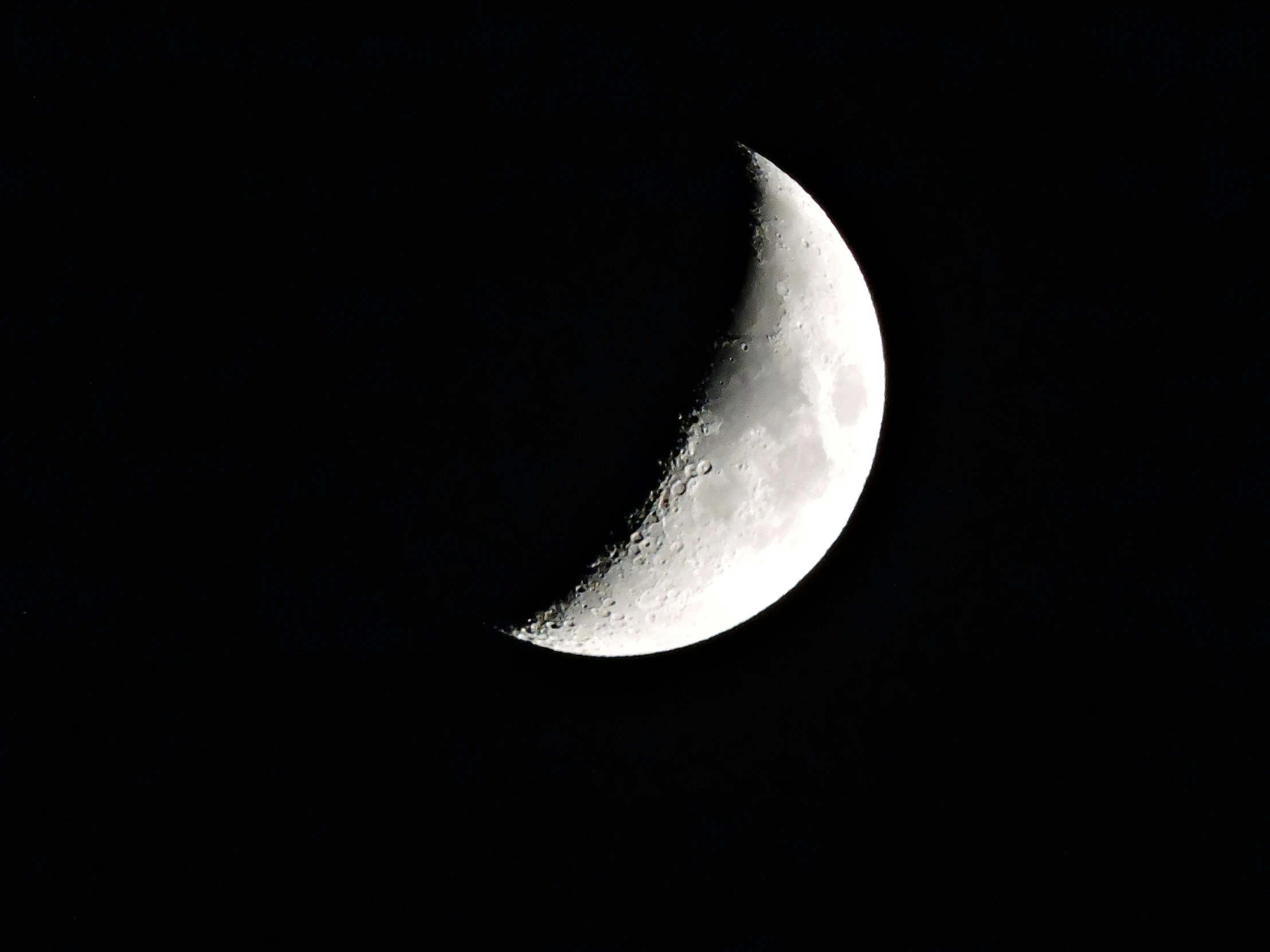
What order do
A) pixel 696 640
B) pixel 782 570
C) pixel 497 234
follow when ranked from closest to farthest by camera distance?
pixel 497 234 → pixel 782 570 → pixel 696 640

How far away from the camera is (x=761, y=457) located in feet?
11.1

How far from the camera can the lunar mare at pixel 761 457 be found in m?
3.32

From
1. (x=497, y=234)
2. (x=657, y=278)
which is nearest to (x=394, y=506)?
(x=497, y=234)

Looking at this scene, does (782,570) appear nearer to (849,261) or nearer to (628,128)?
(849,261)

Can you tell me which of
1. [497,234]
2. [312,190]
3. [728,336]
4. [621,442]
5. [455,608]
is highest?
[312,190]

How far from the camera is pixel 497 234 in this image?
2.90 m

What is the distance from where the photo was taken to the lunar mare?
3.32 metres

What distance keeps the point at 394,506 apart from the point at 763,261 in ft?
5.89

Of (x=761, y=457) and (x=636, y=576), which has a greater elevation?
(x=761, y=457)

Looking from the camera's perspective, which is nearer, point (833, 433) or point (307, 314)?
point (307, 314)

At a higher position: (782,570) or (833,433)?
(833,433)

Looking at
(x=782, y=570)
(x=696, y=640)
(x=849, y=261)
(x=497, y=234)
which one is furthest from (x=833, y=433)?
(x=497, y=234)

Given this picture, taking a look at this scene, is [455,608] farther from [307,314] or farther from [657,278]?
[657,278]

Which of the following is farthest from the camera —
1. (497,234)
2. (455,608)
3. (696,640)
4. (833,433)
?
(696,640)
